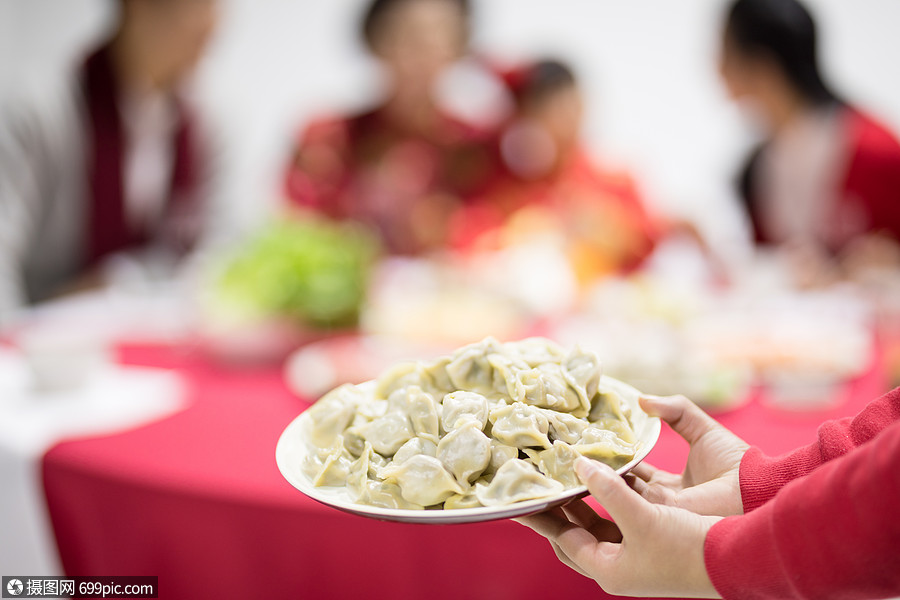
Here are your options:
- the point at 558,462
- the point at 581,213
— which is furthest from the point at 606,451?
the point at 581,213

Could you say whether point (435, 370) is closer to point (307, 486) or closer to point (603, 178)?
point (307, 486)

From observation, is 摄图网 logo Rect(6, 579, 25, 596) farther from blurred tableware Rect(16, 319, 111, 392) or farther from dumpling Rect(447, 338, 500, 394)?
dumpling Rect(447, 338, 500, 394)

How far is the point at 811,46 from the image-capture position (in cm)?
239

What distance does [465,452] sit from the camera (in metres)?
0.75

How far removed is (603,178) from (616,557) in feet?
10.2

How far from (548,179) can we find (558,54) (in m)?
0.94

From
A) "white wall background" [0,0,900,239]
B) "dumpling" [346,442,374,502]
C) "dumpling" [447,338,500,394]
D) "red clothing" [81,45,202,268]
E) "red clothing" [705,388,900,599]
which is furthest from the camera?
"white wall background" [0,0,900,239]

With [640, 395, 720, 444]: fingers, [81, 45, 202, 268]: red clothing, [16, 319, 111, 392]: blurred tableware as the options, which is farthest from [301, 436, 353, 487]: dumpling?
[81, 45, 202, 268]: red clothing

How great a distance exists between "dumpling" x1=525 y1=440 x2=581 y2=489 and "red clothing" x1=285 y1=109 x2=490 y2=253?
257 centimetres

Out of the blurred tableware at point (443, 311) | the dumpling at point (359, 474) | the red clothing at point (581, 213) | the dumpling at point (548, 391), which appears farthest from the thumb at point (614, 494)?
the red clothing at point (581, 213)

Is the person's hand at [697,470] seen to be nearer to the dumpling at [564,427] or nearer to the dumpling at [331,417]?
the dumpling at [564,427]

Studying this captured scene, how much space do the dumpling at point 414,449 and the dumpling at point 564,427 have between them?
5.2 inches

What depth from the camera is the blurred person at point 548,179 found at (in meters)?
3.05

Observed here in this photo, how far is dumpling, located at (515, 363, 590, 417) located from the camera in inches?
31.8
